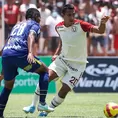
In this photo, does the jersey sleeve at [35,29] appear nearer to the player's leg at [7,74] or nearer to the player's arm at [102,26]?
the player's leg at [7,74]

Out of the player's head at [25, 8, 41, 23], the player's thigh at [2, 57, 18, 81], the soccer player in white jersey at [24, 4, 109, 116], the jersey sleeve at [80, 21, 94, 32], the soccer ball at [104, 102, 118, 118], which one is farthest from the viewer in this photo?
the soccer player in white jersey at [24, 4, 109, 116]

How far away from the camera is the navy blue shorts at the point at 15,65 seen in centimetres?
1041

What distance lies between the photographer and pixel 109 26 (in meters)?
21.6

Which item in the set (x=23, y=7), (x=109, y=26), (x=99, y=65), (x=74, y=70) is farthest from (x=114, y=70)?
→ (x=74, y=70)

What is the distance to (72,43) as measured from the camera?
38.8ft

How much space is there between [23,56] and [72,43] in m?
1.68

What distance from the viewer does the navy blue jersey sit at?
10.4 m

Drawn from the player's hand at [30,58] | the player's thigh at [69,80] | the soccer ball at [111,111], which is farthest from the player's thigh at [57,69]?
the soccer ball at [111,111]

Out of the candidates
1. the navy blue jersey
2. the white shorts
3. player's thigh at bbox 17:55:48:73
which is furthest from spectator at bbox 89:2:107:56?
player's thigh at bbox 17:55:48:73

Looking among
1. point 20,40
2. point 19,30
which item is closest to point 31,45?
point 20,40

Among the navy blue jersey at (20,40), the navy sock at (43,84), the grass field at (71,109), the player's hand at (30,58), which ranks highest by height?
the navy blue jersey at (20,40)

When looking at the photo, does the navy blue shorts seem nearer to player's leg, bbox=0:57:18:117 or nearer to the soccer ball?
player's leg, bbox=0:57:18:117

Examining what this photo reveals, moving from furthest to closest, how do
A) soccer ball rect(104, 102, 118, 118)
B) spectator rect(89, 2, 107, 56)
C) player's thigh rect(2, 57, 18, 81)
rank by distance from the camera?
→ spectator rect(89, 2, 107, 56) → player's thigh rect(2, 57, 18, 81) → soccer ball rect(104, 102, 118, 118)

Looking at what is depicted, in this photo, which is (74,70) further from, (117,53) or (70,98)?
(117,53)
